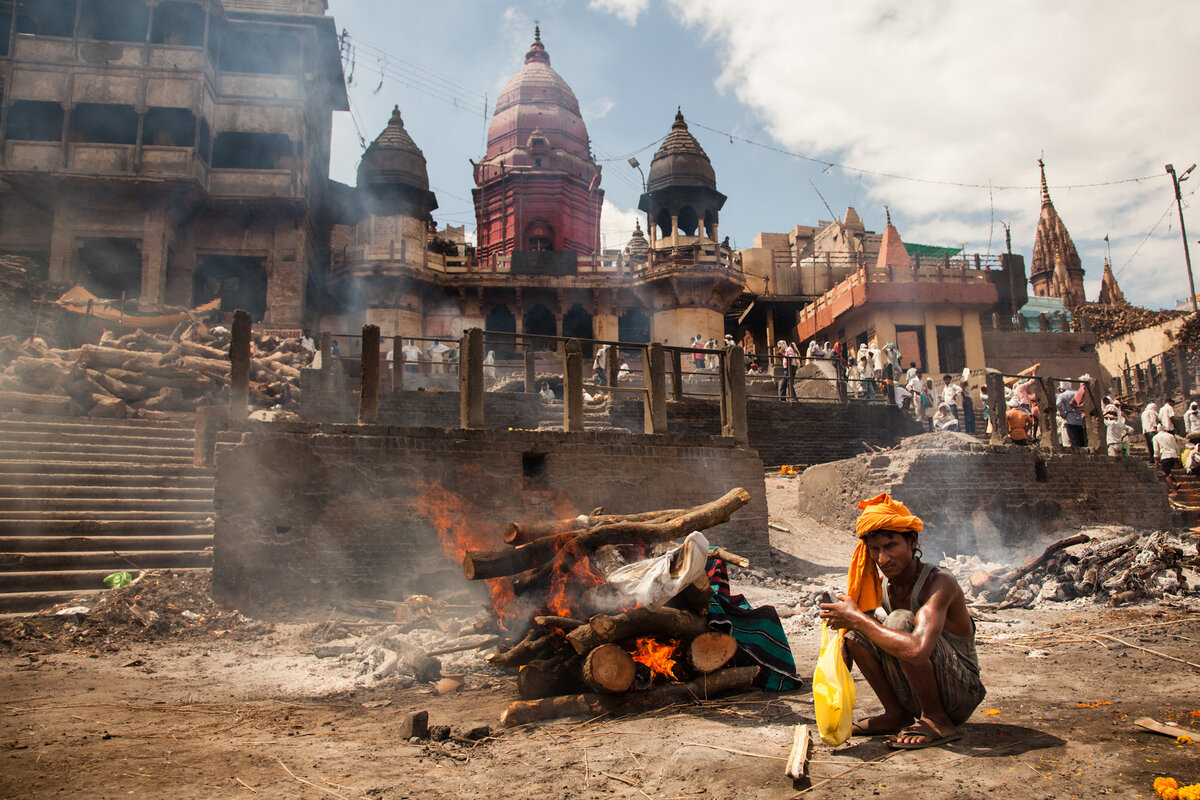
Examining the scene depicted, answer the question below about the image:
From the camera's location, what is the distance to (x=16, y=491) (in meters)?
9.34

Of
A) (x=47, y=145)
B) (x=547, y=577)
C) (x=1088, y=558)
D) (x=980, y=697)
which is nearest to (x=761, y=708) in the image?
(x=980, y=697)

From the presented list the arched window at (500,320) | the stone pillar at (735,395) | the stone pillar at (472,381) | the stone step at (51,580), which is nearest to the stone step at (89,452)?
the stone step at (51,580)

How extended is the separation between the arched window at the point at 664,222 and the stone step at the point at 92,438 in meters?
23.5

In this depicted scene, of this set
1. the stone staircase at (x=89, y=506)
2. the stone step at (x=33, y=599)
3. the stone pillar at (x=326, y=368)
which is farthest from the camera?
the stone pillar at (x=326, y=368)

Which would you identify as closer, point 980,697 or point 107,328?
point 980,697

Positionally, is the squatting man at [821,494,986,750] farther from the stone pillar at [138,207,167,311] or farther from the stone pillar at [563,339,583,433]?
the stone pillar at [138,207,167,311]

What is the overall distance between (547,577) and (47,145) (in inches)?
1084

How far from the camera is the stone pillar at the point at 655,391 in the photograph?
1009 centimetres

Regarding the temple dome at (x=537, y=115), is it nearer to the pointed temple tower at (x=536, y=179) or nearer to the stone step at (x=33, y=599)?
the pointed temple tower at (x=536, y=179)

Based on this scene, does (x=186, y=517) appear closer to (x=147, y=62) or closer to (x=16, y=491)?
(x=16, y=491)

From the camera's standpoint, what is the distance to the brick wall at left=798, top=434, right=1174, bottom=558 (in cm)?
1186

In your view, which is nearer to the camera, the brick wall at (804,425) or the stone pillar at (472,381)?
the stone pillar at (472,381)

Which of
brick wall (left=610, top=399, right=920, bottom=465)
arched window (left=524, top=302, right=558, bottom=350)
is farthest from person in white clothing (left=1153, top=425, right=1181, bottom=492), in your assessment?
arched window (left=524, top=302, right=558, bottom=350)

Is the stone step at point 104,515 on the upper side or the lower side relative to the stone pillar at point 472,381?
lower
